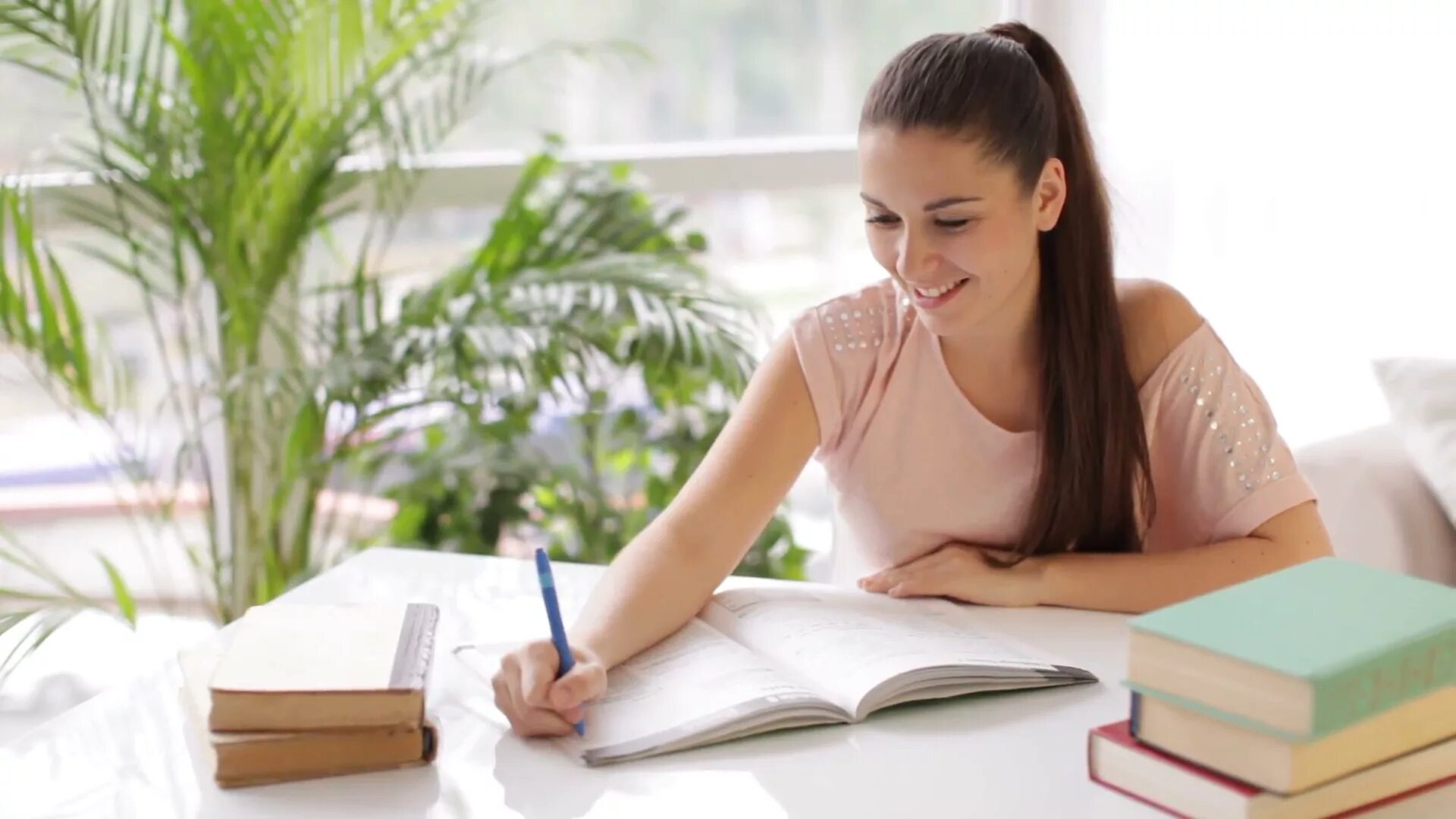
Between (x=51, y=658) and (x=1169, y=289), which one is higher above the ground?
(x=1169, y=289)

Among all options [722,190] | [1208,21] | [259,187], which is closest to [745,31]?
[722,190]

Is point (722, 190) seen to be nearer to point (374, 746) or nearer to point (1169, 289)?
point (1169, 289)

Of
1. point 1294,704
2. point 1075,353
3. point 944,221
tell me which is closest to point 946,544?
point 1075,353

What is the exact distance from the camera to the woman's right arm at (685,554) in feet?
3.62

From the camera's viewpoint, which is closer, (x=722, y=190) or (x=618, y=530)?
(x=618, y=530)

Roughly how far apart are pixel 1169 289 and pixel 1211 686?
0.78 m

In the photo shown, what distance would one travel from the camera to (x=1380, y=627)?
0.90m

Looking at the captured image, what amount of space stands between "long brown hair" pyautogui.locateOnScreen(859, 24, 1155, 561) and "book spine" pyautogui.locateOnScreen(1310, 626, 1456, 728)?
1.86ft

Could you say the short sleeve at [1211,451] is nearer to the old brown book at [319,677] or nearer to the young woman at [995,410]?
the young woman at [995,410]

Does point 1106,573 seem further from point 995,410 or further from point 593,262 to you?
point 593,262

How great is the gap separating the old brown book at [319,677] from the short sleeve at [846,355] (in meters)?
0.54

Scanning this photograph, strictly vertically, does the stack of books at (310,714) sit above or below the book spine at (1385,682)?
below

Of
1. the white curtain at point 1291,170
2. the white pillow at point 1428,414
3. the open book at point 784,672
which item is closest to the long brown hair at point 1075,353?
the open book at point 784,672

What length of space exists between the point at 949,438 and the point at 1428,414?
0.64m
